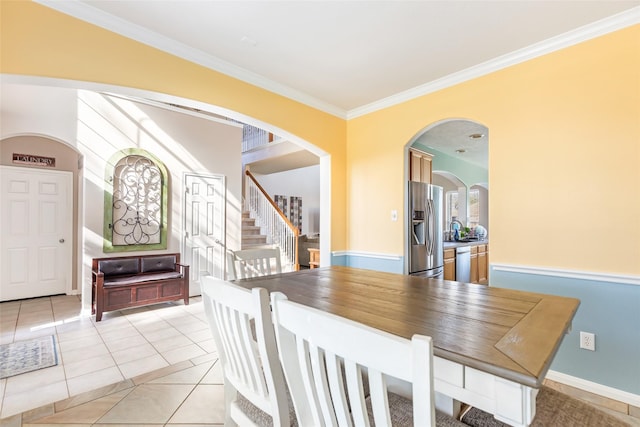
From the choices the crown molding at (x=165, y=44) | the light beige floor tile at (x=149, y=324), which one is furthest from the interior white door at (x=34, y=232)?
the crown molding at (x=165, y=44)

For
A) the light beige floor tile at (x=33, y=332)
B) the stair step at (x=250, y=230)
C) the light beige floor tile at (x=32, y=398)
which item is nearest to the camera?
the light beige floor tile at (x=32, y=398)

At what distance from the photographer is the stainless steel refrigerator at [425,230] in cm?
380

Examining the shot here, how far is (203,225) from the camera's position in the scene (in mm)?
5059

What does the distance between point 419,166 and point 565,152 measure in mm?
1766

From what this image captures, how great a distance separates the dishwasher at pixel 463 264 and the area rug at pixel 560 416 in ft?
14.1

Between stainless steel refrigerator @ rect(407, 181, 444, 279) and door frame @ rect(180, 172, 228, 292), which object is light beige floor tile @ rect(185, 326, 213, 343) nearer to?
door frame @ rect(180, 172, 228, 292)

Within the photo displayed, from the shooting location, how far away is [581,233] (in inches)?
92.4

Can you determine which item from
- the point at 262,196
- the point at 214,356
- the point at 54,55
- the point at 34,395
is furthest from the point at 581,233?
the point at 262,196

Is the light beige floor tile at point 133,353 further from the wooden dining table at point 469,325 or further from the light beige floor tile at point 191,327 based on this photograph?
the wooden dining table at point 469,325

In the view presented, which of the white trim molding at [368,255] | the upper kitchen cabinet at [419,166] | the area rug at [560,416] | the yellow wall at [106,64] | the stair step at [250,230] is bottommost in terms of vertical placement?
the area rug at [560,416]

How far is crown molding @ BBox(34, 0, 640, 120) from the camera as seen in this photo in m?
2.18

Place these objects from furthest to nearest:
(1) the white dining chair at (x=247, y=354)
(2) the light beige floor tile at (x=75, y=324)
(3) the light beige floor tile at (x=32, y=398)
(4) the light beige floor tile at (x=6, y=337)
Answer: (2) the light beige floor tile at (x=75, y=324)
(4) the light beige floor tile at (x=6, y=337)
(3) the light beige floor tile at (x=32, y=398)
(1) the white dining chair at (x=247, y=354)

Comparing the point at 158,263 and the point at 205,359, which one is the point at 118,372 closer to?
the point at 205,359

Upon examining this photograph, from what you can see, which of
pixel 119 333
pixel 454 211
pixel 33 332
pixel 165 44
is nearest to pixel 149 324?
pixel 119 333
